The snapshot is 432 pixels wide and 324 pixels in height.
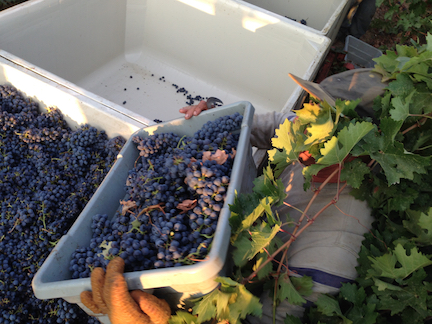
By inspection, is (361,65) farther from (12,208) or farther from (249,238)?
(12,208)

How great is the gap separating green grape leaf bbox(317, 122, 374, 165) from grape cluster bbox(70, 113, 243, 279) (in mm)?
317

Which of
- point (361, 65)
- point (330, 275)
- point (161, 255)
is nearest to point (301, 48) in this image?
Result: point (361, 65)

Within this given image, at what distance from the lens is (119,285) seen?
77 cm

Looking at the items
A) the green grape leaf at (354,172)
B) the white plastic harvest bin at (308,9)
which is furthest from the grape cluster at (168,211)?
the white plastic harvest bin at (308,9)

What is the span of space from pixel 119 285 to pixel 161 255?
13cm

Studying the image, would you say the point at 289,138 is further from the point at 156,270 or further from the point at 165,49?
the point at 165,49

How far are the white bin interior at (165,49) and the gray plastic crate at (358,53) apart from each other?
4.45 ft

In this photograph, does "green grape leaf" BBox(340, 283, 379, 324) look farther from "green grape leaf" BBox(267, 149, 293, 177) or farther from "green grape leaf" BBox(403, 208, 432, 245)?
"green grape leaf" BBox(267, 149, 293, 177)

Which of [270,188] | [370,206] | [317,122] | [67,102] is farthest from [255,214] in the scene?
[67,102]

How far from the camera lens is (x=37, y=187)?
4.95 ft

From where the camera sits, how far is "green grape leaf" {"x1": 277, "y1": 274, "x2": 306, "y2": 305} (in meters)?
0.85

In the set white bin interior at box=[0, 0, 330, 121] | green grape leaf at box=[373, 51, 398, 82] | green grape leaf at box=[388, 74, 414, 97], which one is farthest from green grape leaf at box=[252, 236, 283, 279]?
white bin interior at box=[0, 0, 330, 121]

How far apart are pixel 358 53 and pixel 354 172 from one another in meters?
3.04

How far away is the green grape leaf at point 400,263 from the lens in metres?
0.80
